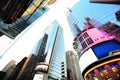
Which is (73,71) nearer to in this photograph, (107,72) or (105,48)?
(105,48)

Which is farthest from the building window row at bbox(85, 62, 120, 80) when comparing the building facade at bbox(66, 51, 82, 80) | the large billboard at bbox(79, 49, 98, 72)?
the building facade at bbox(66, 51, 82, 80)

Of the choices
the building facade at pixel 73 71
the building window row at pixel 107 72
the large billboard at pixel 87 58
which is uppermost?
the building facade at pixel 73 71

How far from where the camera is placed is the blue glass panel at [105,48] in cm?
2931

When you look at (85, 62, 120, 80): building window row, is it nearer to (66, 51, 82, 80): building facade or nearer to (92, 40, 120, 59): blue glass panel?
(92, 40, 120, 59): blue glass panel

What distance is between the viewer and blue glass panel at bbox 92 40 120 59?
29.3 meters

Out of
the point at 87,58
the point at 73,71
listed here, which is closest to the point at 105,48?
the point at 87,58

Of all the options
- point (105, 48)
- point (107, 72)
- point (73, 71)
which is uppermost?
point (73, 71)

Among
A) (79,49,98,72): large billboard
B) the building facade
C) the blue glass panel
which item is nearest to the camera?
the blue glass panel

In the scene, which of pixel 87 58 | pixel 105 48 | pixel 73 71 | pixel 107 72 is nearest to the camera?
pixel 107 72

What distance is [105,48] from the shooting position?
29.9m

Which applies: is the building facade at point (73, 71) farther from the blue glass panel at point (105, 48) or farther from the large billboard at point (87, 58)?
the blue glass panel at point (105, 48)

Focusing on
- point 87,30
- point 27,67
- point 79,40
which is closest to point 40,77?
point 79,40

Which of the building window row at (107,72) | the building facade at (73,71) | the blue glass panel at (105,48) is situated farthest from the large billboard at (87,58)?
the building facade at (73,71)

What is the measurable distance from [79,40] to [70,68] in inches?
2035
